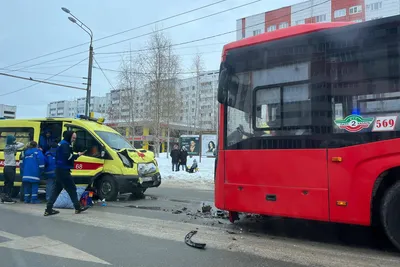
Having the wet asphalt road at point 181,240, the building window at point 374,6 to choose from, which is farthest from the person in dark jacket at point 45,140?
the building window at point 374,6

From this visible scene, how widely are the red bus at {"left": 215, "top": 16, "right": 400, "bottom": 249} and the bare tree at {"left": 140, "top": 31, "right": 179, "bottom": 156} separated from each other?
27.9m

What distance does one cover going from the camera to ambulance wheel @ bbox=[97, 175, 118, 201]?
912 centimetres

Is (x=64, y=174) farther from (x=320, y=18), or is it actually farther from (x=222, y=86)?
(x=320, y=18)

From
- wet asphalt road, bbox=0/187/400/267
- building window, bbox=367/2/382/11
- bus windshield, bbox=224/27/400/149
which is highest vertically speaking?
building window, bbox=367/2/382/11

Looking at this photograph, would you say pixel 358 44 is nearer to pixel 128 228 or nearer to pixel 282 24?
pixel 128 228

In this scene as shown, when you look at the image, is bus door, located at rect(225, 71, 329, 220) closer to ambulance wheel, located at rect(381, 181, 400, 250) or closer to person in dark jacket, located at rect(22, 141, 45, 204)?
ambulance wheel, located at rect(381, 181, 400, 250)

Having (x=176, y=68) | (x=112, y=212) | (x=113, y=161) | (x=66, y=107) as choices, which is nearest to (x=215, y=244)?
(x=112, y=212)

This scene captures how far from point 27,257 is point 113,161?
4.75 meters

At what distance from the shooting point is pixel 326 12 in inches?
1828

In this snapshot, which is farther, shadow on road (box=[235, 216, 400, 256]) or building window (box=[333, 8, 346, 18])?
building window (box=[333, 8, 346, 18])

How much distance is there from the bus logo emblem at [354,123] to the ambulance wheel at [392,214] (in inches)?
33.7

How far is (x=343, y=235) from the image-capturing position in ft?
18.2

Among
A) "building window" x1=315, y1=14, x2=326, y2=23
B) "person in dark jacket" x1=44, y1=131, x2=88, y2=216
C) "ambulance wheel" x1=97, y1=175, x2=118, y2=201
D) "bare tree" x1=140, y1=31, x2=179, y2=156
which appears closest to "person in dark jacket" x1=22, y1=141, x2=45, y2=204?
"ambulance wheel" x1=97, y1=175, x2=118, y2=201

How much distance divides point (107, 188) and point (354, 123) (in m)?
6.79
